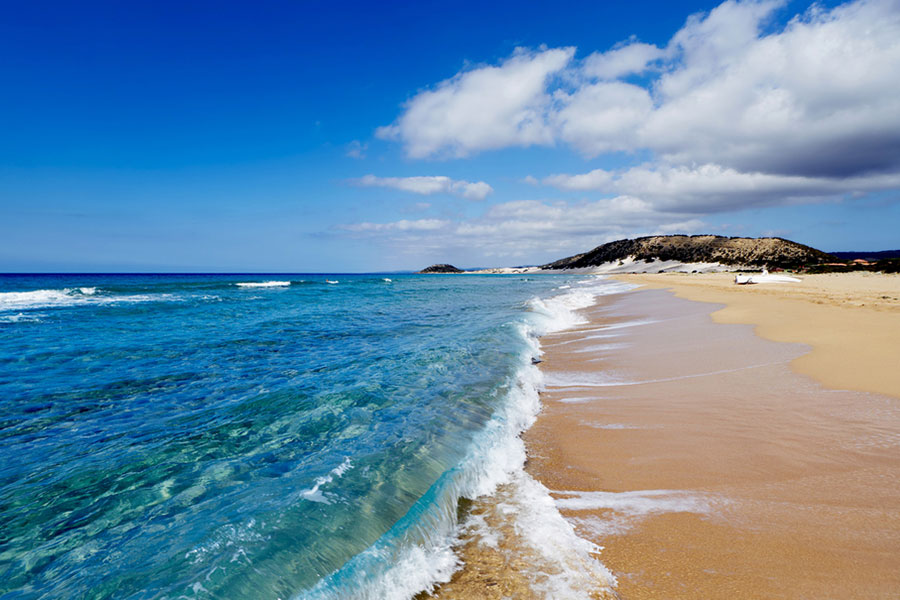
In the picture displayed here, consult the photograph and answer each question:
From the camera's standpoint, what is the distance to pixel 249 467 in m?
4.86

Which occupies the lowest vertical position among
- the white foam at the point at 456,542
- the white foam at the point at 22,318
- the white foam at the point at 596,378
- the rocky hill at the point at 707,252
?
the white foam at the point at 456,542

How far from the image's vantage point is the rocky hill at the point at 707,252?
3886 inches

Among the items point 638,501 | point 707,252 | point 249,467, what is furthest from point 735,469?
point 707,252

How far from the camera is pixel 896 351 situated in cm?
761

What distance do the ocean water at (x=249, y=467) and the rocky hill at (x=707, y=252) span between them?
94.9m

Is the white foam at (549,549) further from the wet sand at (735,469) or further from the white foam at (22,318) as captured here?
the white foam at (22,318)

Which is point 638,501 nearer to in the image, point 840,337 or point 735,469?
point 735,469

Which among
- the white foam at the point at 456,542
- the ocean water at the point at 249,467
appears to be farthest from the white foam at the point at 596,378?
the white foam at the point at 456,542

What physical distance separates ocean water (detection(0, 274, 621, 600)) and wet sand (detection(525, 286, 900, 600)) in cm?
92

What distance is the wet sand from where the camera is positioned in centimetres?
285

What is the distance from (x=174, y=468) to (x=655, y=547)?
17.6 ft

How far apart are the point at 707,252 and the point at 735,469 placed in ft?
462

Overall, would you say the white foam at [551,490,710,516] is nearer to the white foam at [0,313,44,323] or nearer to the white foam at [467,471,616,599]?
the white foam at [467,471,616,599]

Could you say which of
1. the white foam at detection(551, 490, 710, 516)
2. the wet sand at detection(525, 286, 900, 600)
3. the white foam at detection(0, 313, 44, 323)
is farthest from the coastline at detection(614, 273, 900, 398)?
the white foam at detection(0, 313, 44, 323)
